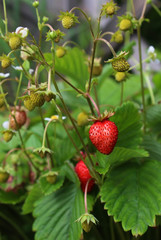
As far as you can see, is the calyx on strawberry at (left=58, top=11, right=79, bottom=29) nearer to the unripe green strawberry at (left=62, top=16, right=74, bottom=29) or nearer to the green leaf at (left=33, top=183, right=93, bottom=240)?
the unripe green strawberry at (left=62, top=16, right=74, bottom=29)

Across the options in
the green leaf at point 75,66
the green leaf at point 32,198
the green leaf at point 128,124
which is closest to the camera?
the green leaf at point 128,124

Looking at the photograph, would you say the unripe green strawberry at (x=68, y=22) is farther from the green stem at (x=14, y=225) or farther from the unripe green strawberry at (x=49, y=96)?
the green stem at (x=14, y=225)

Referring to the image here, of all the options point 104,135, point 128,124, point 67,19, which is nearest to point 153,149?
point 128,124

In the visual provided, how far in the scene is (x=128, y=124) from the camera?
593mm

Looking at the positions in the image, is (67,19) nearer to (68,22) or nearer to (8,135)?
(68,22)

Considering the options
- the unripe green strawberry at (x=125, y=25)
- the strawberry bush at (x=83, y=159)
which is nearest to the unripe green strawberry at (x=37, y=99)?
the strawberry bush at (x=83, y=159)

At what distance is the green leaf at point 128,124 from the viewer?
1.85 feet

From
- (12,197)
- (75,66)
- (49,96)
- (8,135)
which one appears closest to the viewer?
(49,96)

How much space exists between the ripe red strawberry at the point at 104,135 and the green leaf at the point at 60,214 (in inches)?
6.8

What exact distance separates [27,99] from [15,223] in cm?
43

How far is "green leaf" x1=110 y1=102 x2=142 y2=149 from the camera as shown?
0.56 m

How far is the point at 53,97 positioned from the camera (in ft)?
1.53

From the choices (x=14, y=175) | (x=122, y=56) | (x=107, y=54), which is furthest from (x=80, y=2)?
(x=122, y=56)

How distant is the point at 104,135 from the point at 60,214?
24 cm
